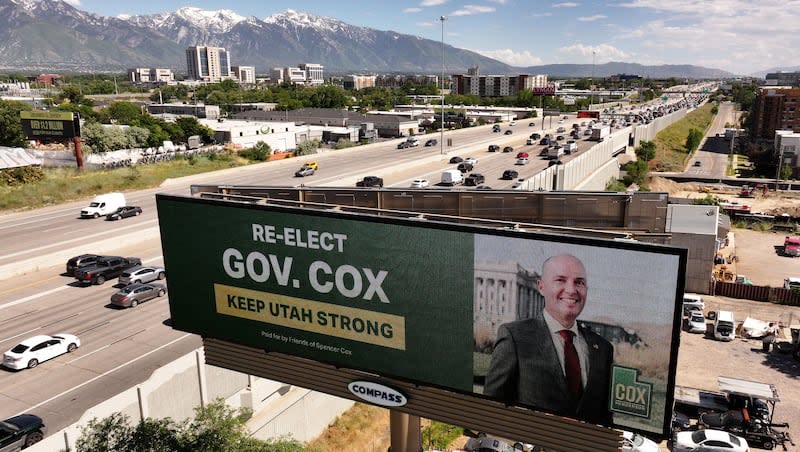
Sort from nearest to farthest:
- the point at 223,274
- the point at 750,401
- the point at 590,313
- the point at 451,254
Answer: the point at 590,313 → the point at 451,254 → the point at 223,274 → the point at 750,401

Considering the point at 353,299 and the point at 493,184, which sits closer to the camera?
the point at 353,299

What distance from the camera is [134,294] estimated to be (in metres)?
28.1

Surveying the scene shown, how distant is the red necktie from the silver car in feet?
87.7

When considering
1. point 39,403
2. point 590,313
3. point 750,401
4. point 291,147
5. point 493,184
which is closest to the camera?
point 590,313

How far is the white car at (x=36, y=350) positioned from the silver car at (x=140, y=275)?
7607 millimetres

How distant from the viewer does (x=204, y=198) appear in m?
12.2

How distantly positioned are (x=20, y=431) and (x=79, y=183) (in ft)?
149

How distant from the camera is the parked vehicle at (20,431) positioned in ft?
51.7

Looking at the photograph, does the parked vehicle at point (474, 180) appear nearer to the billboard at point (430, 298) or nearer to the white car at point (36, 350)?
the white car at point (36, 350)

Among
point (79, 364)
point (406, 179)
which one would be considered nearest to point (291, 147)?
point (406, 179)

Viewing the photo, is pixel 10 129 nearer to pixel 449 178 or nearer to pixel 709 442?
pixel 449 178

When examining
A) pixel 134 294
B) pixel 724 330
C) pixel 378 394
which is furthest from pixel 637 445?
pixel 134 294

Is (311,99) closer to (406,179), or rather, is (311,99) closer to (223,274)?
(406,179)

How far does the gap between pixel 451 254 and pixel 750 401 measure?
18557 mm
